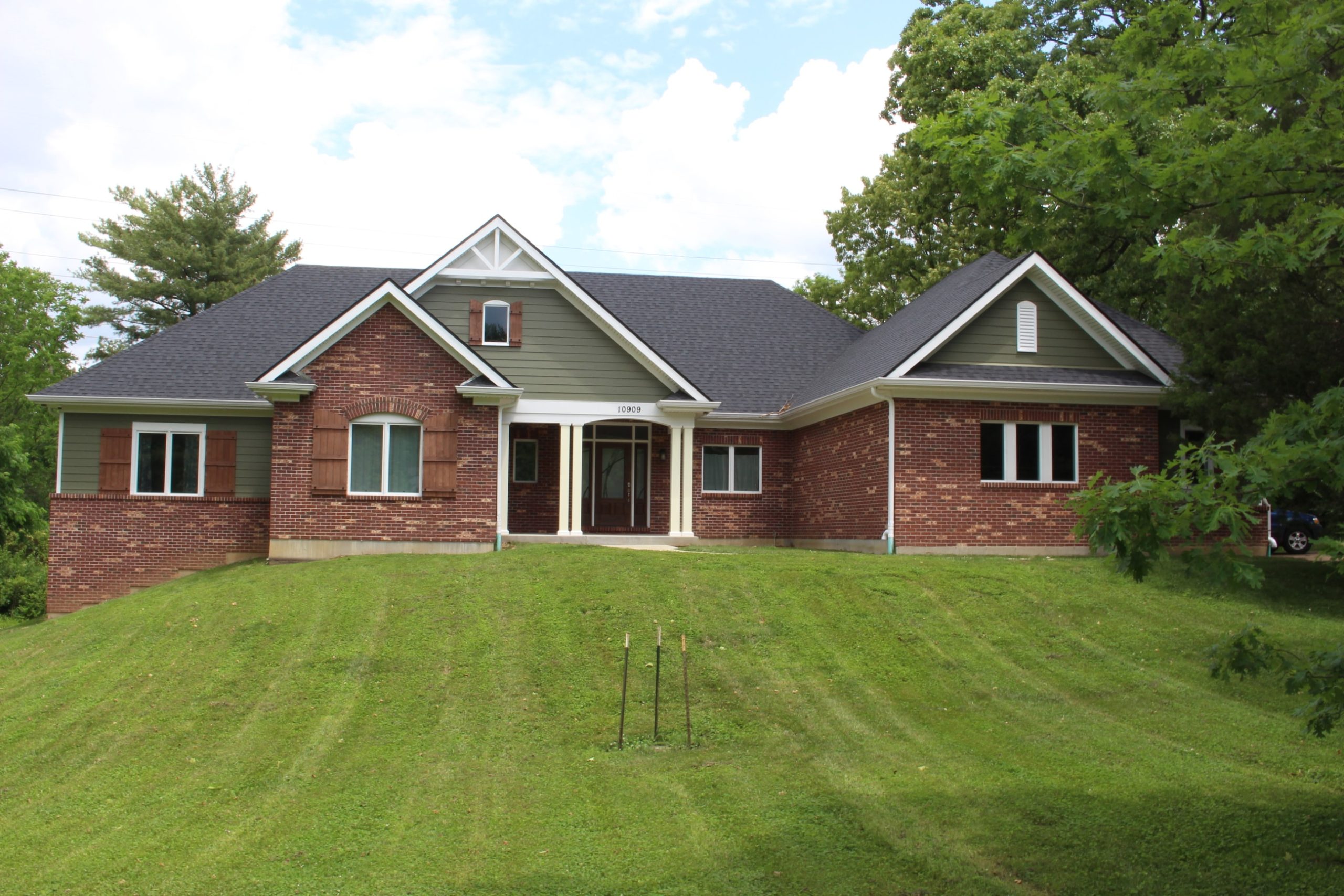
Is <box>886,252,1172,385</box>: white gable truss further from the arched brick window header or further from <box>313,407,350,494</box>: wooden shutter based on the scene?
<box>313,407,350,494</box>: wooden shutter

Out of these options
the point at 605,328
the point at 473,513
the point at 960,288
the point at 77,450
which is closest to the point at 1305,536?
the point at 960,288

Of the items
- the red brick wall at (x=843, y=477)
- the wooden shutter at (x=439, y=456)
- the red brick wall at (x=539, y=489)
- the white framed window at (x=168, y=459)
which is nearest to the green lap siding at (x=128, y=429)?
the white framed window at (x=168, y=459)

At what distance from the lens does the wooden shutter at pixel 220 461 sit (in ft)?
69.8

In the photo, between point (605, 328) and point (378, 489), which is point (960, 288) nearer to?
point (605, 328)

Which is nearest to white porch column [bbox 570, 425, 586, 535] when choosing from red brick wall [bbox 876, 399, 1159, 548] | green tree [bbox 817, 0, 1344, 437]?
red brick wall [bbox 876, 399, 1159, 548]

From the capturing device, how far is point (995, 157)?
24.9ft

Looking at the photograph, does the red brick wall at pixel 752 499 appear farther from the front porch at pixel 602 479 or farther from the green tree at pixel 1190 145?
→ the green tree at pixel 1190 145

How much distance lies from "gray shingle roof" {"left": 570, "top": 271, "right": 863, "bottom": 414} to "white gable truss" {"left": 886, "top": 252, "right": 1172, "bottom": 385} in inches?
A: 204

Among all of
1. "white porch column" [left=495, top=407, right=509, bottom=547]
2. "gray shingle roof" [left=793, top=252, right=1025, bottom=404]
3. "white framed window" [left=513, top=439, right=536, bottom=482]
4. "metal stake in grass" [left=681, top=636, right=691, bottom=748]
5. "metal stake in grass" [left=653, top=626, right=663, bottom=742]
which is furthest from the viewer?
"white framed window" [left=513, top=439, right=536, bottom=482]

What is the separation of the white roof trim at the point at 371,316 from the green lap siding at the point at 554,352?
1.95 meters

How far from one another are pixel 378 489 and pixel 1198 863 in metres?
15.0

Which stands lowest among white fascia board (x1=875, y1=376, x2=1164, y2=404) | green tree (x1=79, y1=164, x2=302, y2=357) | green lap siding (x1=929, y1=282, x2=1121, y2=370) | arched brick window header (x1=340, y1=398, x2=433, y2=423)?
arched brick window header (x1=340, y1=398, x2=433, y2=423)

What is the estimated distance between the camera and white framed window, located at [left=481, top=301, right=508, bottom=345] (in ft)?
71.1

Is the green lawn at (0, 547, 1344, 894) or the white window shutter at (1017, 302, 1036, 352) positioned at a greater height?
the white window shutter at (1017, 302, 1036, 352)
